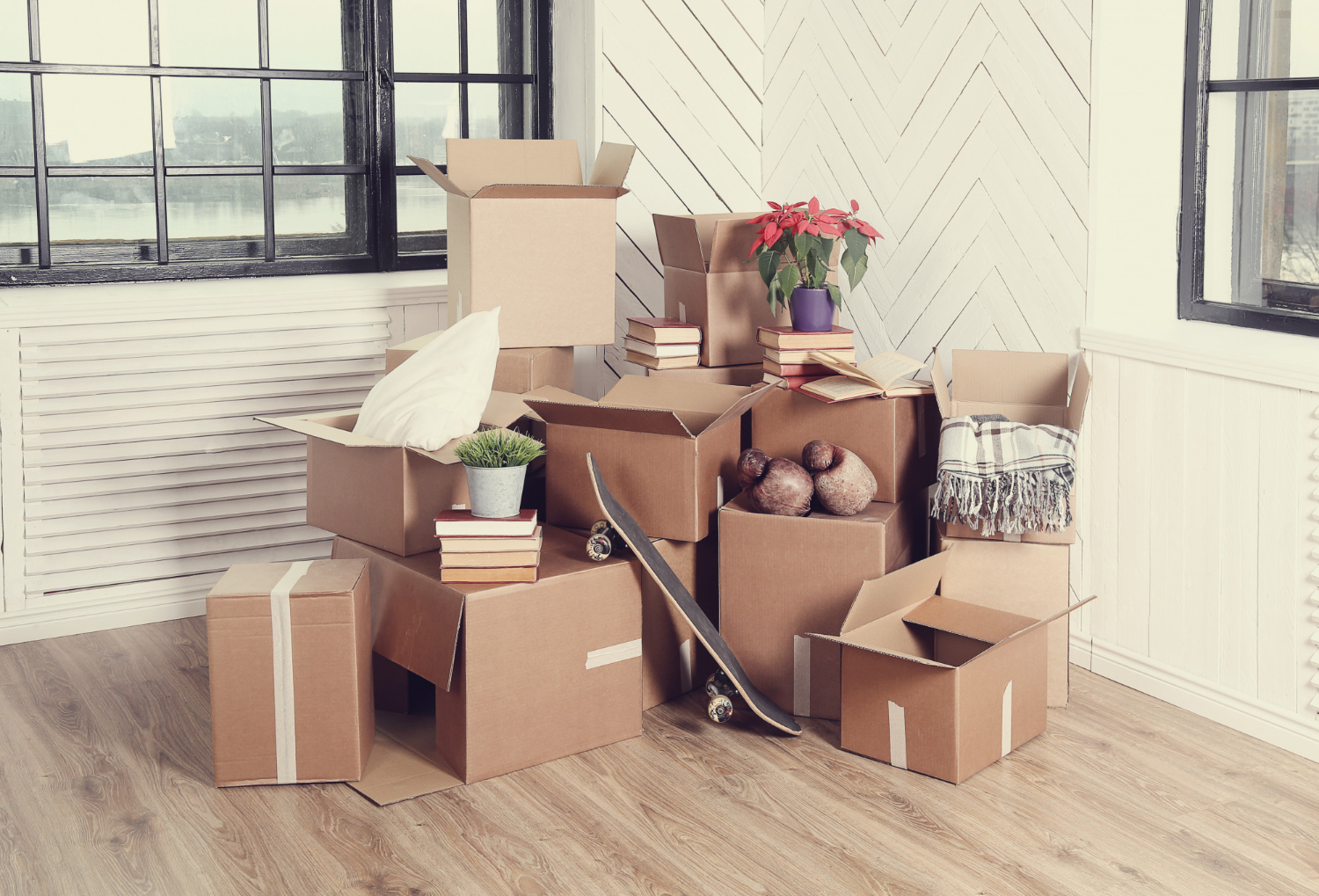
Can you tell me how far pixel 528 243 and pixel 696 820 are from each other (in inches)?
58.2

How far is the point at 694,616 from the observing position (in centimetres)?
261

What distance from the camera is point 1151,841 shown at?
2.20 metres

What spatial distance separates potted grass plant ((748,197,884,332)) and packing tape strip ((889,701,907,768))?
1010 millimetres

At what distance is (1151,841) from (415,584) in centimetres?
147

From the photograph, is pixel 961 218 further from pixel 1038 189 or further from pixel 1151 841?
pixel 1151 841

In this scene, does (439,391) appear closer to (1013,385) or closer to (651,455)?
(651,455)

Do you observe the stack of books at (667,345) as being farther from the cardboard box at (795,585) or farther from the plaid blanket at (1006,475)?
the plaid blanket at (1006,475)

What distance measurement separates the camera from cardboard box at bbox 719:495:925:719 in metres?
2.67

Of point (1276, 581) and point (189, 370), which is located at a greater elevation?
point (189, 370)

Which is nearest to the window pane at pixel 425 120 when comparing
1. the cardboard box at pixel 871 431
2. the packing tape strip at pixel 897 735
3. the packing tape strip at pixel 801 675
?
the cardboard box at pixel 871 431

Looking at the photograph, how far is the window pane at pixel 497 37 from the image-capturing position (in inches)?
150

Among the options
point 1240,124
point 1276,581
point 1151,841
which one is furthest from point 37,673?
point 1240,124

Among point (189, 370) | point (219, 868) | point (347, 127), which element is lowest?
point (219, 868)

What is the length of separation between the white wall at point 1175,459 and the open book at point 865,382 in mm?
428
